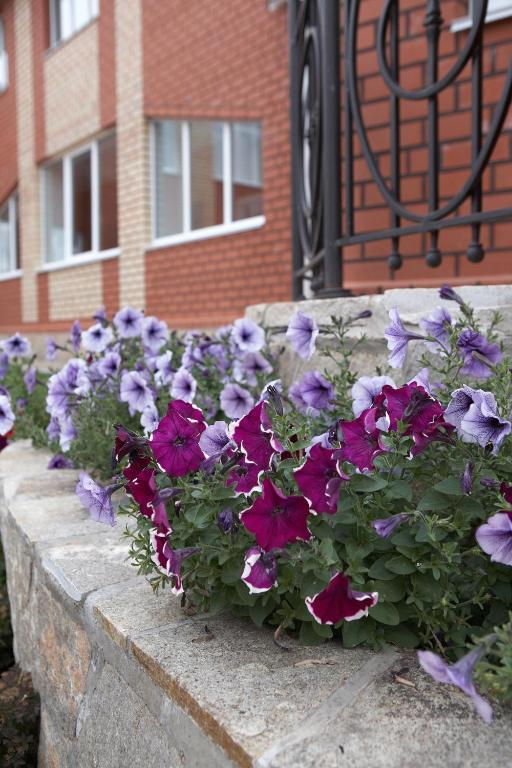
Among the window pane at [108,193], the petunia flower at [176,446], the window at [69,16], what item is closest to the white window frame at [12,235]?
the window at [69,16]

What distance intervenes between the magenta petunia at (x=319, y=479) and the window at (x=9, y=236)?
12.2m

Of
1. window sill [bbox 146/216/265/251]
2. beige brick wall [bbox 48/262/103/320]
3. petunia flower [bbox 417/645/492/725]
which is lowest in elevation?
petunia flower [bbox 417/645/492/725]

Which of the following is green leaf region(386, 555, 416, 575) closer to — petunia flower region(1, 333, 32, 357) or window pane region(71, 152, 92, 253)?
petunia flower region(1, 333, 32, 357)

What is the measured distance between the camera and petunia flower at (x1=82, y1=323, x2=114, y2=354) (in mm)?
3250

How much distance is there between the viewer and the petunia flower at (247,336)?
113 inches

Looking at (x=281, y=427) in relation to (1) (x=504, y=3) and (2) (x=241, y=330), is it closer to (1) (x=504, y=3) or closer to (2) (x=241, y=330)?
(2) (x=241, y=330)

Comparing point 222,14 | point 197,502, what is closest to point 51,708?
point 197,502

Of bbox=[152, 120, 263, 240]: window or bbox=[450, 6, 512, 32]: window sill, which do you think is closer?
bbox=[450, 6, 512, 32]: window sill

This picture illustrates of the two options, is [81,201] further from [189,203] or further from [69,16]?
[189,203]

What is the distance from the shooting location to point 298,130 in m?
3.44

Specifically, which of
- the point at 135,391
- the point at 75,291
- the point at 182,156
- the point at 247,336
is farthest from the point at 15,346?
the point at 75,291

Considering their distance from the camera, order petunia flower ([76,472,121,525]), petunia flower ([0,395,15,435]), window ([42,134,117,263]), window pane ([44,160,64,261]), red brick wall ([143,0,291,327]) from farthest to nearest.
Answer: window pane ([44,160,64,261]) → window ([42,134,117,263]) → red brick wall ([143,0,291,327]) → petunia flower ([0,395,15,435]) → petunia flower ([76,472,121,525])

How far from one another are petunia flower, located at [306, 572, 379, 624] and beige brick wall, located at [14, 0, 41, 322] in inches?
417

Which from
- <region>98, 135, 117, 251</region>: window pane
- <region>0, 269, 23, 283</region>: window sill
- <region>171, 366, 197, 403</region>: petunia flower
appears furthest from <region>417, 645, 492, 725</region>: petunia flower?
<region>0, 269, 23, 283</region>: window sill
